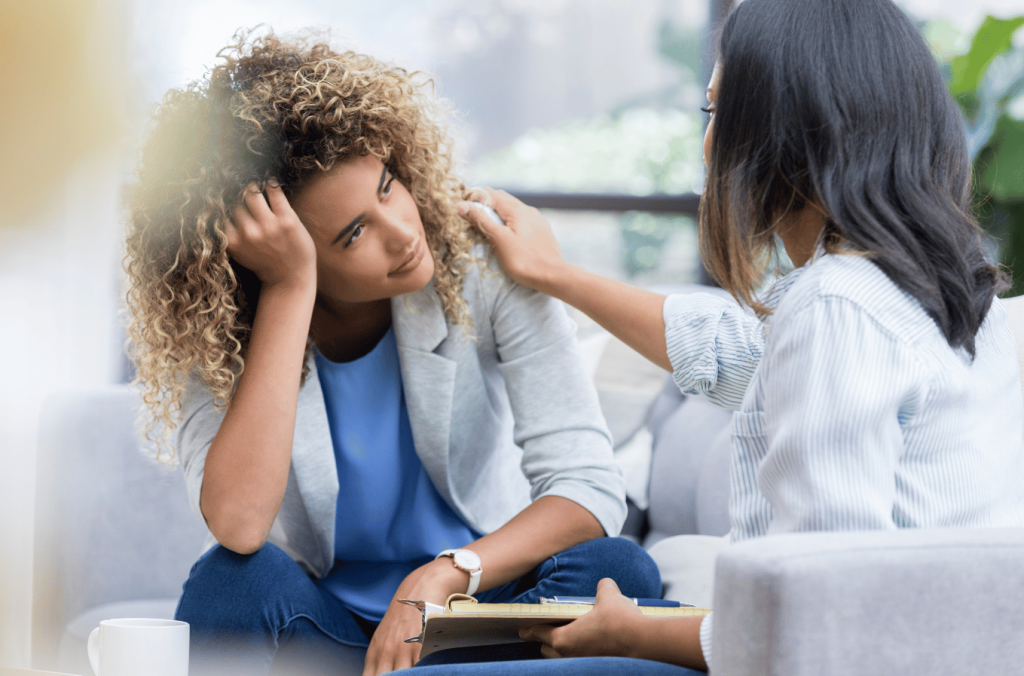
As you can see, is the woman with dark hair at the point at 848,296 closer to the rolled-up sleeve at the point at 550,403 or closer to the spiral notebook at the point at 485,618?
the spiral notebook at the point at 485,618

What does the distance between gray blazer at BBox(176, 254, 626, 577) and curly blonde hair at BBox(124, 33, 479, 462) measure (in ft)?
0.17

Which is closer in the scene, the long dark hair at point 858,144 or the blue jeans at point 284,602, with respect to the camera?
the long dark hair at point 858,144

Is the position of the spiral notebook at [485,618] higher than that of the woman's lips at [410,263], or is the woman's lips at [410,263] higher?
the woman's lips at [410,263]

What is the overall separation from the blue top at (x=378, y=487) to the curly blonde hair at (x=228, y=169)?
145 mm

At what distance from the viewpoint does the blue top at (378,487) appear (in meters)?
1.06

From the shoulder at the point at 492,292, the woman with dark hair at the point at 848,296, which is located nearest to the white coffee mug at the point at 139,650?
the woman with dark hair at the point at 848,296

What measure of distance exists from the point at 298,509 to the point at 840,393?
0.75 metres

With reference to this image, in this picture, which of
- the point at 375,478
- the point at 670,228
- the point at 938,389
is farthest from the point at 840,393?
the point at 670,228

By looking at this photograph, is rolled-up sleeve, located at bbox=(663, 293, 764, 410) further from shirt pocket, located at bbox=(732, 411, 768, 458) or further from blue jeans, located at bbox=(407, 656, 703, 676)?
blue jeans, located at bbox=(407, 656, 703, 676)

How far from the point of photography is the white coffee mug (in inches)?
25.9

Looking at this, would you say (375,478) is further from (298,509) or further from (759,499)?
(759,499)

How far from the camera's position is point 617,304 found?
39.4 inches

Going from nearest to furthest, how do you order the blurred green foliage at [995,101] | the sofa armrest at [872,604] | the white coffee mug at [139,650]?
the sofa armrest at [872,604]
the white coffee mug at [139,650]
the blurred green foliage at [995,101]

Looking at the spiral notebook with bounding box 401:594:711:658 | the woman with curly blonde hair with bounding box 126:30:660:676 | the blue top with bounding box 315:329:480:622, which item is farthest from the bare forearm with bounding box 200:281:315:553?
the spiral notebook with bounding box 401:594:711:658
